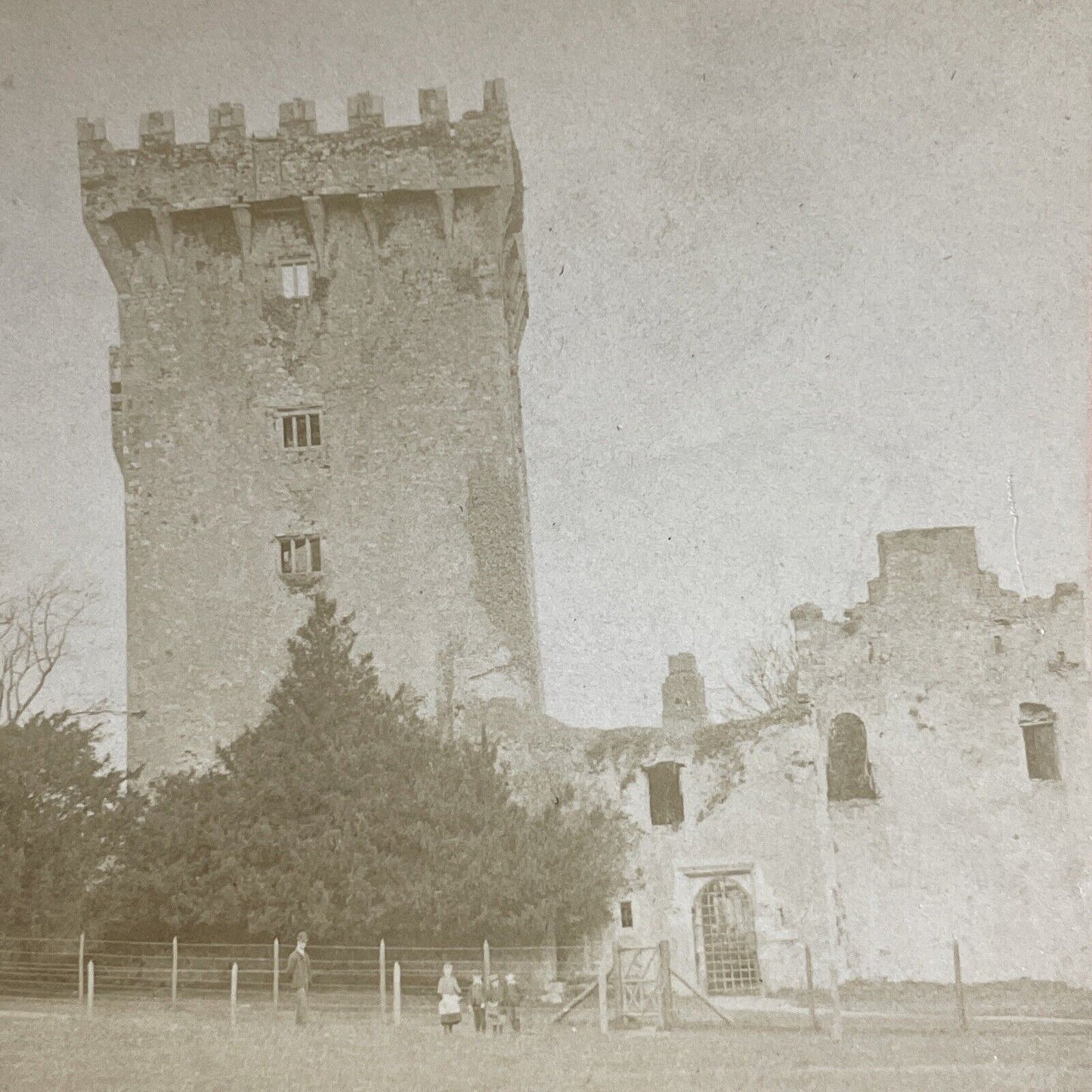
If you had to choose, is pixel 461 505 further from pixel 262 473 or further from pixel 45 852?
pixel 45 852

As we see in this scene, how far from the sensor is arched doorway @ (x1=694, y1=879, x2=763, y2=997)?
1711 cm

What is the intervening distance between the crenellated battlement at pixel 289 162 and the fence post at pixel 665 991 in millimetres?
10900

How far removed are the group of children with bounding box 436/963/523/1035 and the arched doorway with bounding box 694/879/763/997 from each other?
13.6 feet

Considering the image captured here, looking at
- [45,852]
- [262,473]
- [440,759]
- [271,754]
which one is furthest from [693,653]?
[45,852]

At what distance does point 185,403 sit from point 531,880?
847 cm

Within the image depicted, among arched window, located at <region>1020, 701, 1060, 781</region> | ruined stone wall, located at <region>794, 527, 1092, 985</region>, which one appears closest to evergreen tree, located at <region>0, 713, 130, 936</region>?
ruined stone wall, located at <region>794, 527, 1092, 985</region>

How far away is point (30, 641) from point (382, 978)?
224 inches

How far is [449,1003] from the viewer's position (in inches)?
502

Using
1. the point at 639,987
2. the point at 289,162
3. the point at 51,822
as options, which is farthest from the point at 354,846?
the point at 289,162

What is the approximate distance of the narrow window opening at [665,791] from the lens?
17.9 metres

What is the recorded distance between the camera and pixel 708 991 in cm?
1670

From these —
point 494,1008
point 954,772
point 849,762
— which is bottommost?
point 494,1008

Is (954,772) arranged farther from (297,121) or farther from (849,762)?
(297,121)

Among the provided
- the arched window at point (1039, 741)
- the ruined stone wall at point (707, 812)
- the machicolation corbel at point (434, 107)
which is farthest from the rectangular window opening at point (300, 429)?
the arched window at point (1039, 741)
